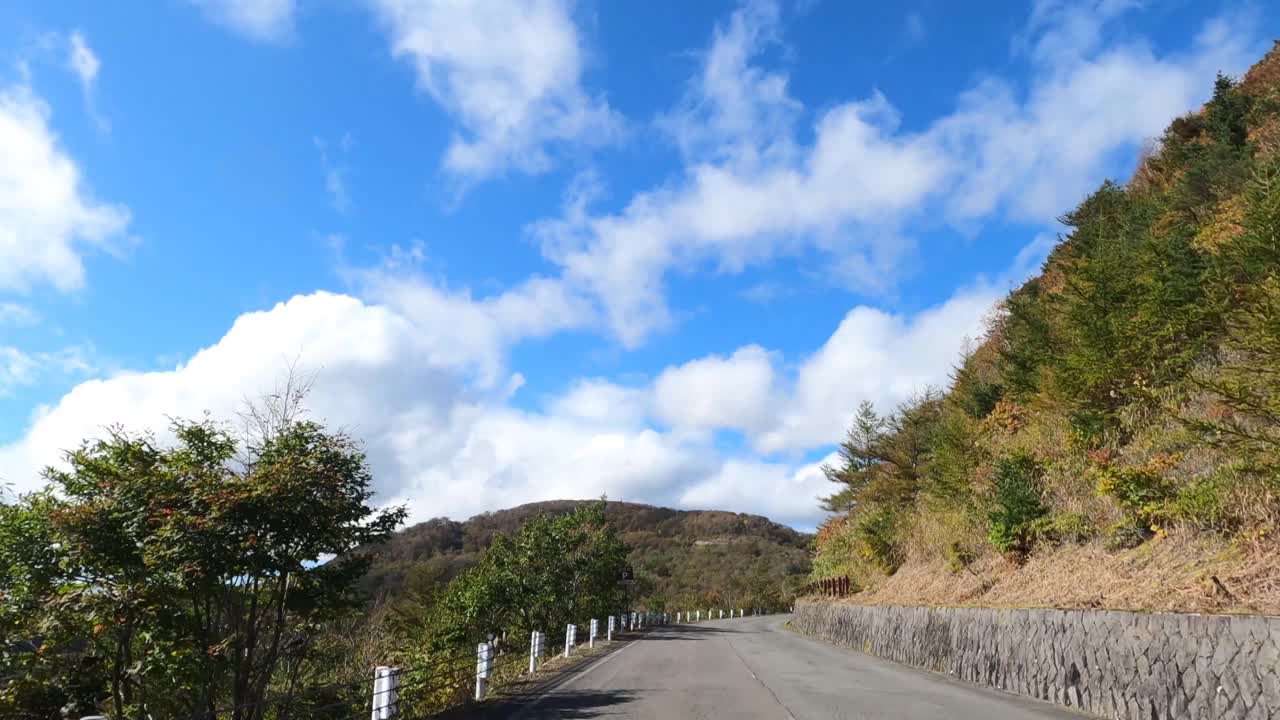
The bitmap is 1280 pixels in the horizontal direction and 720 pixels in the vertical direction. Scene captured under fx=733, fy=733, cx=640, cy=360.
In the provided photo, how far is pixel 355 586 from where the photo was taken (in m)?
13.5

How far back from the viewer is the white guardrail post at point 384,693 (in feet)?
27.9

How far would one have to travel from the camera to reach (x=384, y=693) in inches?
336

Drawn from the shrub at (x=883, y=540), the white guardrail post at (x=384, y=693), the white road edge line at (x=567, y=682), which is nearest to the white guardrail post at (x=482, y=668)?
the white road edge line at (x=567, y=682)

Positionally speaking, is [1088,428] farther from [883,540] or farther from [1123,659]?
[883,540]

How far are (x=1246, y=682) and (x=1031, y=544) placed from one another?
35.2ft

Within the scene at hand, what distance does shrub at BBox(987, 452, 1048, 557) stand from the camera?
17609 mm

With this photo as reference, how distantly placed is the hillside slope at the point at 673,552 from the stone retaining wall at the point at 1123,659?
49756mm

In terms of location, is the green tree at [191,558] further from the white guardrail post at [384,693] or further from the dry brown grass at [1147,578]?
the dry brown grass at [1147,578]

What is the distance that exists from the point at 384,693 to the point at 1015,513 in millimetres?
15194

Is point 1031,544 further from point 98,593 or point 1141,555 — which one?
point 98,593

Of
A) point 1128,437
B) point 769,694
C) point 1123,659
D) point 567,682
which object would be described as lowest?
point 567,682

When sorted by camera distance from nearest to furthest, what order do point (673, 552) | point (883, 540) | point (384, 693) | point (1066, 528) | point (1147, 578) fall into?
point (384, 693)
point (1147, 578)
point (1066, 528)
point (883, 540)
point (673, 552)

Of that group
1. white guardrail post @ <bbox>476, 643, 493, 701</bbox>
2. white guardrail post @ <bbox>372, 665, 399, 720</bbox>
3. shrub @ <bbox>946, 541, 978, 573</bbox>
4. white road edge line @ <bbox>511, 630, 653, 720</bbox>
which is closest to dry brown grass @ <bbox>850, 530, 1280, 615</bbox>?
shrub @ <bbox>946, 541, 978, 573</bbox>

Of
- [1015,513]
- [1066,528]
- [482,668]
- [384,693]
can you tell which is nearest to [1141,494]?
[1066,528]
